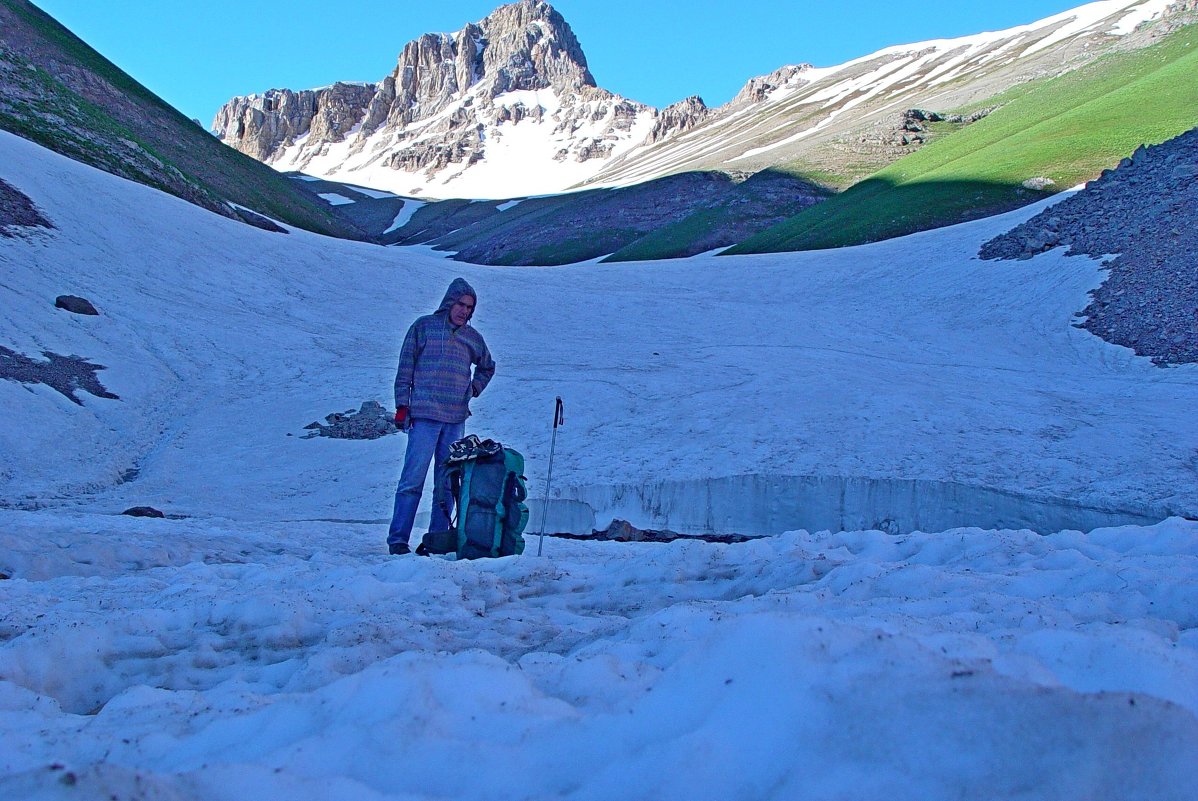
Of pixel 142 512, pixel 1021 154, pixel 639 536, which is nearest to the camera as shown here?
pixel 142 512

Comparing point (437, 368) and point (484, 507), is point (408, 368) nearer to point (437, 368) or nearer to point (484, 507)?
point (437, 368)

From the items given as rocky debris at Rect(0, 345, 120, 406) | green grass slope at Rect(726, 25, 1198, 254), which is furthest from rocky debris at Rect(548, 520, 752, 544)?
green grass slope at Rect(726, 25, 1198, 254)

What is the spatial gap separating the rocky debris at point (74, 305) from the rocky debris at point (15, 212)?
370 centimetres

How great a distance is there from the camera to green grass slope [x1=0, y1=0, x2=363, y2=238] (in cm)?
3103

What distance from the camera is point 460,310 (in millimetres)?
6898

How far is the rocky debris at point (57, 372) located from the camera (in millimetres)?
12344

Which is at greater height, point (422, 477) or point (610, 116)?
point (610, 116)

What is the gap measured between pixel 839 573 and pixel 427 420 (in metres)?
3.64

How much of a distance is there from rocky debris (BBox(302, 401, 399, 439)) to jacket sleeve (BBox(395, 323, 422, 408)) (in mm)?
5641

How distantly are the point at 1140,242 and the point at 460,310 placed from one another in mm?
16914

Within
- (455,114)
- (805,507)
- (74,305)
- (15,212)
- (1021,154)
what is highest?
(455,114)

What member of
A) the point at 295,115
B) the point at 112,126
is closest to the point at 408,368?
the point at 112,126

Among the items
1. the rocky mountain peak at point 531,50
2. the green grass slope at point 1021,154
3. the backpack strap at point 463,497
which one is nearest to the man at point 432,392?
the backpack strap at point 463,497

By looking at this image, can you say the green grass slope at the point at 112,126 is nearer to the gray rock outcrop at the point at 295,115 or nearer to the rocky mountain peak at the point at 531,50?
the rocky mountain peak at the point at 531,50
